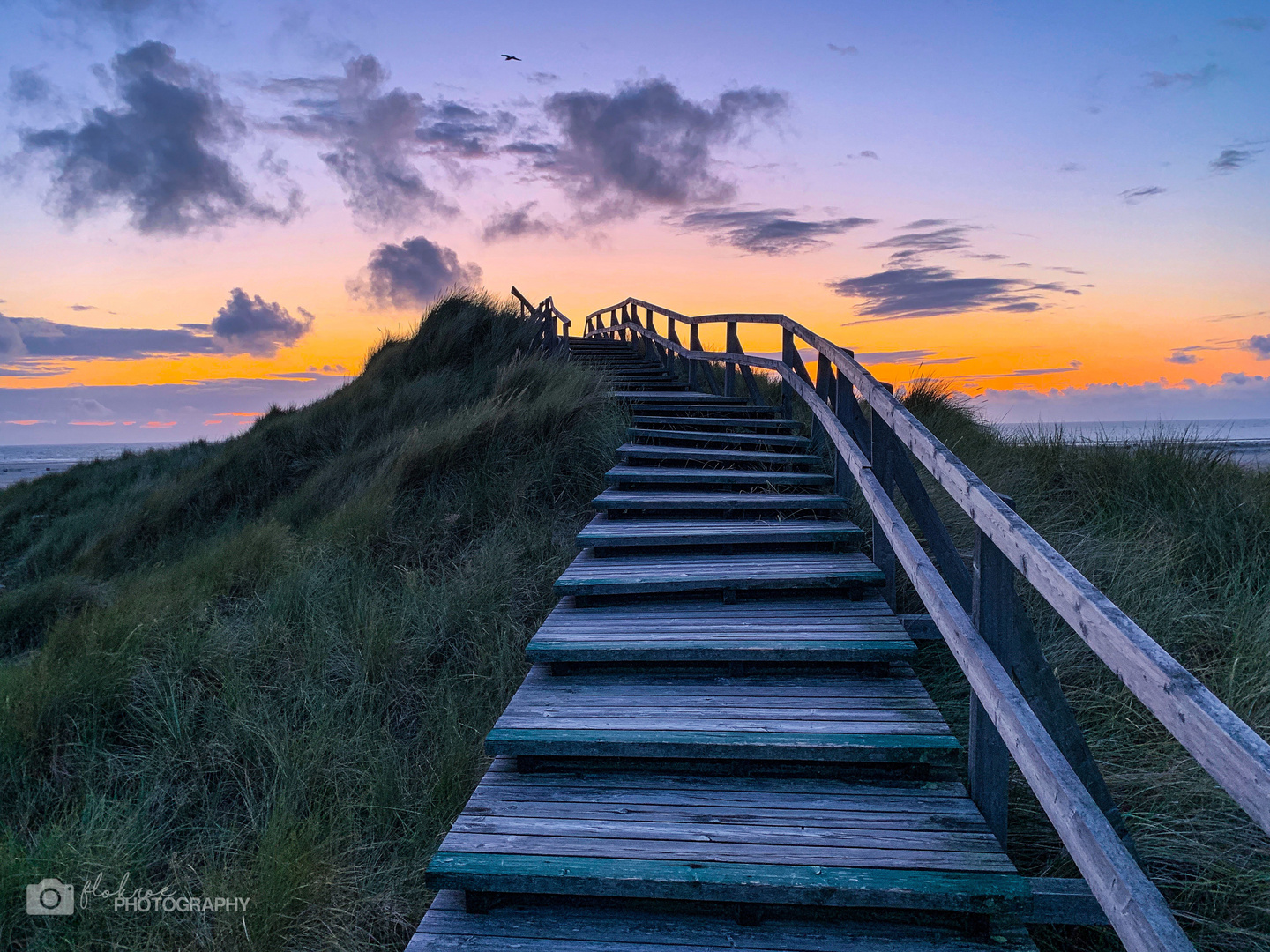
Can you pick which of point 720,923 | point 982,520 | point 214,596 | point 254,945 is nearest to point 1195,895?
point 982,520

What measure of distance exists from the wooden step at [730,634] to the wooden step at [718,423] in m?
3.48

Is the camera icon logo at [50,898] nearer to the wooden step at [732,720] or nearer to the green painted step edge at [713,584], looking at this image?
the wooden step at [732,720]

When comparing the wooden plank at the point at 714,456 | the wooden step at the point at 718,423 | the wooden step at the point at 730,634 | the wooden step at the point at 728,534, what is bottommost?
the wooden step at the point at 730,634

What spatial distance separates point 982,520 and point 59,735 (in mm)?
4497

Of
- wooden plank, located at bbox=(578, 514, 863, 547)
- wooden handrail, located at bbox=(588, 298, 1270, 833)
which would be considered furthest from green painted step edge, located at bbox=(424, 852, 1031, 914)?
wooden plank, located at bbox=(578, 514, 863, 547)

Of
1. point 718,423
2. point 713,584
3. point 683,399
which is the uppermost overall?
point 683,399

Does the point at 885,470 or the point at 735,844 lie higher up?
the point at 885,470

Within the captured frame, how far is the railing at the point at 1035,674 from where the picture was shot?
124cm

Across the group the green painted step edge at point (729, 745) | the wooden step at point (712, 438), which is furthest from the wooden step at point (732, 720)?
the wooden step at point (712, 438)

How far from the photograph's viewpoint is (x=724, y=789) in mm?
2641

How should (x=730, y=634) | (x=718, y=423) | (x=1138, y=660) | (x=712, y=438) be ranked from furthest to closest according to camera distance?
(x=718, y=423) → (x=712, y=438) → (x=730, y=634) → (x=1138, y=660)

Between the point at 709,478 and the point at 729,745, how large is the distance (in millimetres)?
3267

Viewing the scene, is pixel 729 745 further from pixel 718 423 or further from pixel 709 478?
pixel 718 423

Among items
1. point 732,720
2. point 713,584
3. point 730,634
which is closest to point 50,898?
point 732,720
